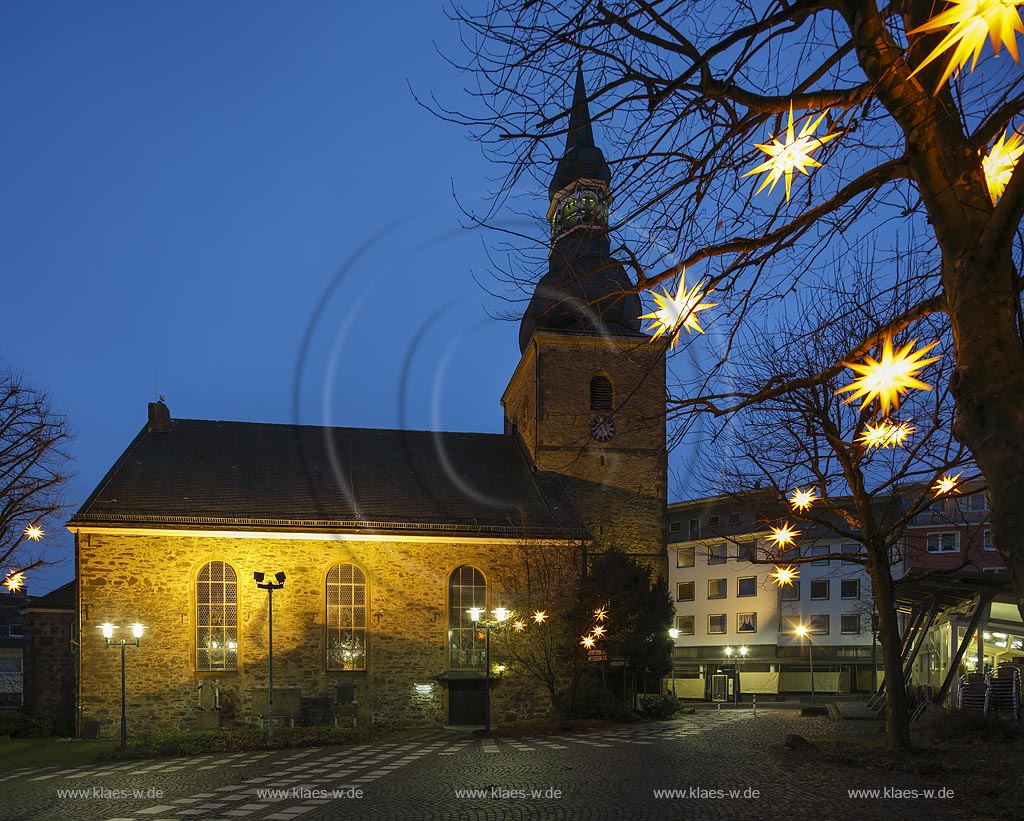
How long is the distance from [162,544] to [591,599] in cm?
1237

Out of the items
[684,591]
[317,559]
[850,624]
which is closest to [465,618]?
[317,559]

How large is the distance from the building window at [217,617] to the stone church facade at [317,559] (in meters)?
0.04

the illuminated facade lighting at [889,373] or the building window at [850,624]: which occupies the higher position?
the illuminated facade lighting at [889,373]

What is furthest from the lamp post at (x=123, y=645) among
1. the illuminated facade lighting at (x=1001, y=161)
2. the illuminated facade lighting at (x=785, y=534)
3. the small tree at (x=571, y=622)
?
the illuminated facade lighting at (x=1001, y=161)

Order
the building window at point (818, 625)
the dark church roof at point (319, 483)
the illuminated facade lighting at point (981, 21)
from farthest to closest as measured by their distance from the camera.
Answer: the building window at point (818, 625), the dark church roof at point (319, 483), the illuminated facade lighting at point (981, 21)

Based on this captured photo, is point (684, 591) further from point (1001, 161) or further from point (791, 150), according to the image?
point (791, 150)

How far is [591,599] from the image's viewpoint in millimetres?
25719

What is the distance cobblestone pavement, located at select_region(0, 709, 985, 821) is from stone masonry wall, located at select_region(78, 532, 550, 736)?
20.6 ft

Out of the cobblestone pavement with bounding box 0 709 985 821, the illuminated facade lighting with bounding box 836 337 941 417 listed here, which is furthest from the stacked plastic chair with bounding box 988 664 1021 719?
the illuminated facade lighting with bounding box 836 337 941 417

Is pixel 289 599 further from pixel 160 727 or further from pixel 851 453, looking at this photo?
pixel 851 453

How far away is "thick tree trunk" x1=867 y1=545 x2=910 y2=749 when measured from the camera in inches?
501

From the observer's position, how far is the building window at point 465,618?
25688mm

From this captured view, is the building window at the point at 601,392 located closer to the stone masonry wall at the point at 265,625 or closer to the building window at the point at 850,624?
the stone masonry wall at the point at 265,625

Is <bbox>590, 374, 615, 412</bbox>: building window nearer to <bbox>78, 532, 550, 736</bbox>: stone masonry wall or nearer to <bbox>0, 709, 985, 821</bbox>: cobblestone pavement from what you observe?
<bbox>78, 532, 550, 736</bbox>: stone masonry wall
